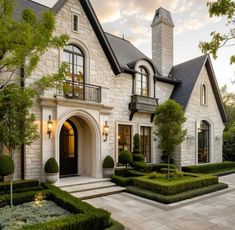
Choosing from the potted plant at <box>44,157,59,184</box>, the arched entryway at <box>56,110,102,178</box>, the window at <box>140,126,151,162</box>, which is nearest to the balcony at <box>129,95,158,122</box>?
the window at <box>140,126,151,162</box>

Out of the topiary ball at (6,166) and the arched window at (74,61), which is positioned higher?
the arched window at (74,61)

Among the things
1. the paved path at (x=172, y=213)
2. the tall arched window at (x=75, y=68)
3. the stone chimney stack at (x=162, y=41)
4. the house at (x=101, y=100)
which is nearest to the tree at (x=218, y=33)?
the paved path at (x=172, y=213)

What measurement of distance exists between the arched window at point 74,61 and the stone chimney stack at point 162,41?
7.21 meters

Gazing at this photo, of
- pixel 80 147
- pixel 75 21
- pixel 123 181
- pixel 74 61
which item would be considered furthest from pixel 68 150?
pixel 75 21

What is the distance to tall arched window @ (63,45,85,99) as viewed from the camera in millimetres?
10055

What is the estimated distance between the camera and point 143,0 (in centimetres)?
961

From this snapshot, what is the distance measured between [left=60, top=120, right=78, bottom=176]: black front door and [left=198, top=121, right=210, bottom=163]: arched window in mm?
9148

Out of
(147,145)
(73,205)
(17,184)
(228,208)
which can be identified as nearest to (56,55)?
(17,184)

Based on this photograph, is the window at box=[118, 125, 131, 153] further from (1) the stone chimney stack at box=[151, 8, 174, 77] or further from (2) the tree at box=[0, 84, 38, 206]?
(2) the tree at box=[0, 84, 38, 206]

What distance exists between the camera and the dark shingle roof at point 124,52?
12970 mm

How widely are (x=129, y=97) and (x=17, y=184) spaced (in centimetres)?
739

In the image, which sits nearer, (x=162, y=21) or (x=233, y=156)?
(x=162, y=21)

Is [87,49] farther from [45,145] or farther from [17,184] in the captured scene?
[17,184]

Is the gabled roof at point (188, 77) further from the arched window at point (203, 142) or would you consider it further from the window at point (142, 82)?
the window at point (142, 82)
